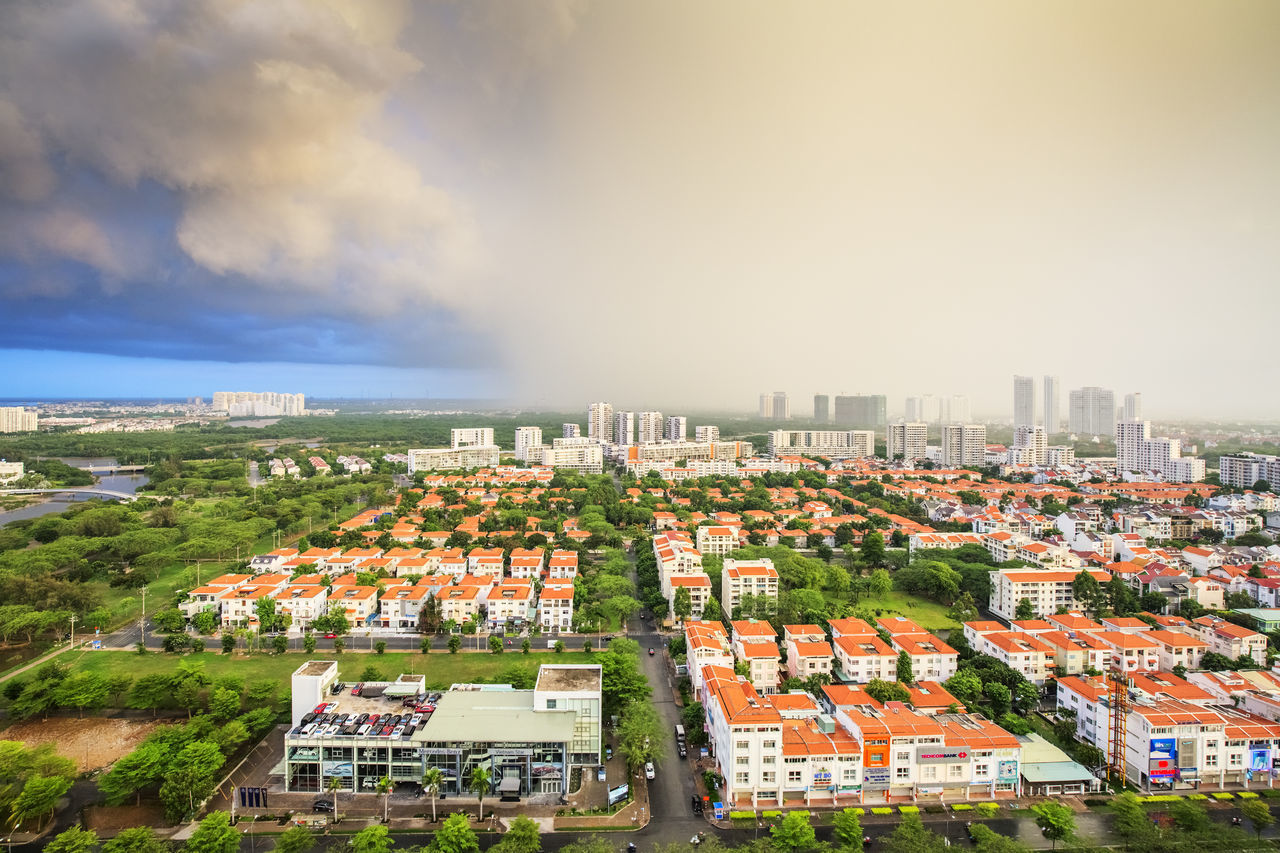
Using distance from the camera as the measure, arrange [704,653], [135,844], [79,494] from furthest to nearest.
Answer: [79,494] → [704,653] → [135,844]

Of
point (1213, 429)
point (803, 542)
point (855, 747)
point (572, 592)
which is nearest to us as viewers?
point (855, 747)

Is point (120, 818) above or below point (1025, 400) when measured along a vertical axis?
below

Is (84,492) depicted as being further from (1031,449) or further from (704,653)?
(1031,449)

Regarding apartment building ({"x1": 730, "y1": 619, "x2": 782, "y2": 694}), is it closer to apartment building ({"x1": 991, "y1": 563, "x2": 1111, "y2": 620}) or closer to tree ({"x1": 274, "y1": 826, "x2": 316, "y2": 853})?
tree ({"x1": 274, "y1": 826, "x2": 316, "y2": 853})

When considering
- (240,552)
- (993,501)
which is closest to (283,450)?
(240,552)

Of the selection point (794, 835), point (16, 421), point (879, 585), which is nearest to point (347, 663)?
point (794, 835)

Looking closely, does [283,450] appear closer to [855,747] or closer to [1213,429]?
[855,747]

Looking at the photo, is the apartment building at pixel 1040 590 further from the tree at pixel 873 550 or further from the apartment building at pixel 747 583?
the apartment building at pixel 747 583
